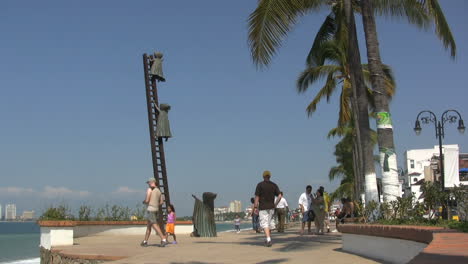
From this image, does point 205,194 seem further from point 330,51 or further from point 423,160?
point 423,160

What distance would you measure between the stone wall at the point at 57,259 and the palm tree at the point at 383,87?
5.94 m

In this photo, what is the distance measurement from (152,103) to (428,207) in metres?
12.7

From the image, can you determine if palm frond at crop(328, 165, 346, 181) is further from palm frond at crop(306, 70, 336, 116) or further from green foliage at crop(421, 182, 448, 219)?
green foliage at crop(421, 182, 448, 219)

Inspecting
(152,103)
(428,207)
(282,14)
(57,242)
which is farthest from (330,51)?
(428,207)

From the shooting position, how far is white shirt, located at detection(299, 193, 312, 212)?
18453 mm

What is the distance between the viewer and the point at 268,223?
12039mm

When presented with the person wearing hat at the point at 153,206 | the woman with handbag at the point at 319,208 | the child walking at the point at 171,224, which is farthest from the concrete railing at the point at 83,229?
the woman with handbag at the point at 319,208

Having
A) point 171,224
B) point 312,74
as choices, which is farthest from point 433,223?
point 312,74

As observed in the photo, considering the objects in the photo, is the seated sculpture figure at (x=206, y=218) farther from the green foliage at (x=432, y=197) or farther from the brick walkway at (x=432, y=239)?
the green foliage at (x=432, y=197)

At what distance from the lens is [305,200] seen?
18.8 m

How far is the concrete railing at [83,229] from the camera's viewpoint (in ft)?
47.6

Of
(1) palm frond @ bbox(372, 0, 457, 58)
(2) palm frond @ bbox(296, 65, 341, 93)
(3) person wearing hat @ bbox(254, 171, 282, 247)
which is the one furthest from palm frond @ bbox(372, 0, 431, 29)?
(2) palm frond @ bbox(296, 65, 341, 93)

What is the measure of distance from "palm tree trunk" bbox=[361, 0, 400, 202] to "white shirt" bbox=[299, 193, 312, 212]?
777 cm

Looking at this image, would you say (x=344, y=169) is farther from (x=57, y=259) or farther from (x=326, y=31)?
(x=57, y=259)
